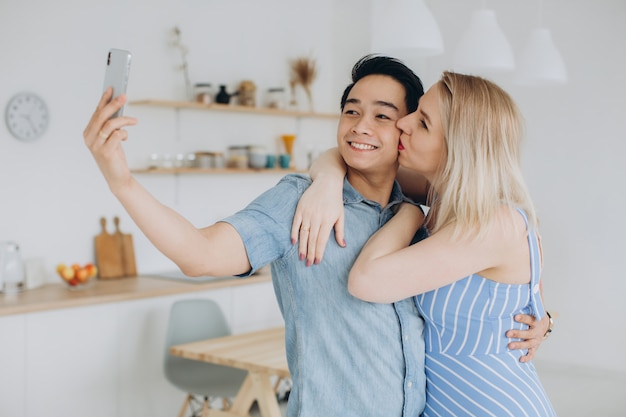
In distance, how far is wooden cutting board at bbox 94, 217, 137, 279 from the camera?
4.66 meters

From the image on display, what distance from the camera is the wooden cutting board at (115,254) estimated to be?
4.66 meters

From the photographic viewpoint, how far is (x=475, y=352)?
169 centimetres

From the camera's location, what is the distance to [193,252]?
1328 millimetres

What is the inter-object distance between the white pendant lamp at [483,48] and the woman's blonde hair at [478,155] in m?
2.10

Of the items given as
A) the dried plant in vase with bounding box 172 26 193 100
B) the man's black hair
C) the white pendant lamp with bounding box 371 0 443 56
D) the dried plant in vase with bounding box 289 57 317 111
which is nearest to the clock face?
the dried plant in vase with bounding box 172 26 193 100

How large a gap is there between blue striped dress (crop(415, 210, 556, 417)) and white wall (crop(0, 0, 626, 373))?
3296mm

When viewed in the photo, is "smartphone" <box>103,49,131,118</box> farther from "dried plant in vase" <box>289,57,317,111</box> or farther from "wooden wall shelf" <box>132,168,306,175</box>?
"dried plant in vase" <box>289,57,317,111</box>

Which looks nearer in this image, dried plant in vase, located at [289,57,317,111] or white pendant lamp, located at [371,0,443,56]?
white pendant lamp, located at [371,0,443,56]

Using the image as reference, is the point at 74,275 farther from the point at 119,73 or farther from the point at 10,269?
the point at 119,73

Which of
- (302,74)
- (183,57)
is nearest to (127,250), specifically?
(183,57)

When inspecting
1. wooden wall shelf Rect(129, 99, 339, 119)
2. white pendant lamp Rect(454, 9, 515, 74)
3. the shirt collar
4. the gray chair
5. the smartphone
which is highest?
white pendant lamp Rect(454, 9, 515, 74)

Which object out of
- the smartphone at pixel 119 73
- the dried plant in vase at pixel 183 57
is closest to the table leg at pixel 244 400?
the dried plant in vase at pixel 183 57

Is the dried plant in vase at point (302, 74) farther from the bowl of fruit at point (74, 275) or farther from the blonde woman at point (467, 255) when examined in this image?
the blonde woman at point (467, 255)

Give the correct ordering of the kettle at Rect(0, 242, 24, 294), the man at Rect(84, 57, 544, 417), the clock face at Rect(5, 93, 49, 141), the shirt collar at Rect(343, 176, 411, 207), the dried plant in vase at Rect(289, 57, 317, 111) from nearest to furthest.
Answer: the man at Rect(84, 57, 544, 417) → the shirt collar at Rect(343, 176, 411, 207) → the kettle at Rect(0, 242, 24, 294) → the clock face at Rect(5, 93, 49, 141) → the dried plant in vase at Rect(289, 57, 317, 111)
